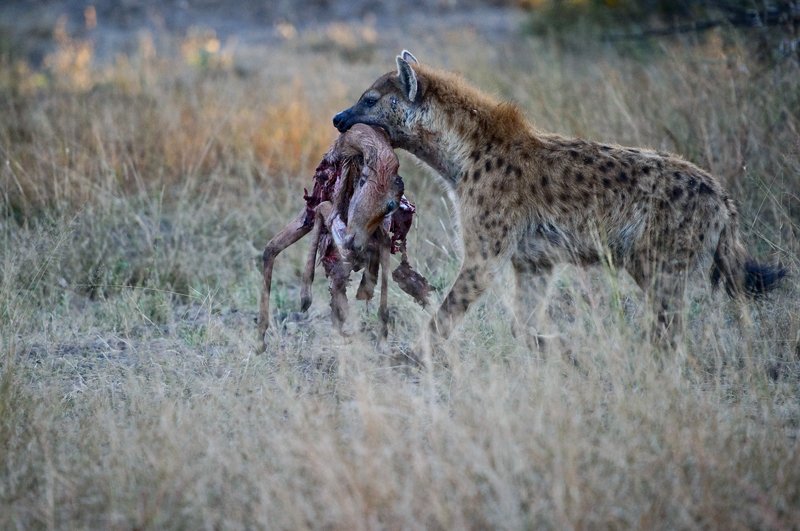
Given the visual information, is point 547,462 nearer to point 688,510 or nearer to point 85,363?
point 688,510

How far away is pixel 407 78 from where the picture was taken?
16.1 feet

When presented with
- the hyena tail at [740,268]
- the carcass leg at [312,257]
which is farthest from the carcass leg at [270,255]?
the hyena tail at [740,268]

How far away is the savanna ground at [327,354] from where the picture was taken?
329 cm

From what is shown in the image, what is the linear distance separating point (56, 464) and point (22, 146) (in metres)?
4.48

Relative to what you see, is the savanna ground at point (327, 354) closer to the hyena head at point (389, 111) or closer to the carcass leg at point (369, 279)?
the carcass leg at point (369, 279)

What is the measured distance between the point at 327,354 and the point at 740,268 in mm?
1908

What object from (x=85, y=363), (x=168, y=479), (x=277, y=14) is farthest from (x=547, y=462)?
(x=277, y=14)

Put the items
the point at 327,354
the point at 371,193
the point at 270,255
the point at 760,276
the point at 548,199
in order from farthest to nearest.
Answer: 1. the point at 327,354
2. the point at 270,255
3. the point at 548,199
4. the point at 371,193
5. the point at 760,276

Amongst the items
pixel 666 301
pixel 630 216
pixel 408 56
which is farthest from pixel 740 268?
pixel 408 56

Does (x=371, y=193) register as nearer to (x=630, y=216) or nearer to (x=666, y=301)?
(x=630, y=216)

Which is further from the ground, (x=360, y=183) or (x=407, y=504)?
(x=360, y=183)

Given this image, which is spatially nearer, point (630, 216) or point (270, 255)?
point (630, 216)

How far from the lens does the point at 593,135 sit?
23.8 ft

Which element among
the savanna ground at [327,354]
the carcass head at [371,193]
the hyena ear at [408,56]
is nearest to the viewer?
the savanna ground at [327,354]
